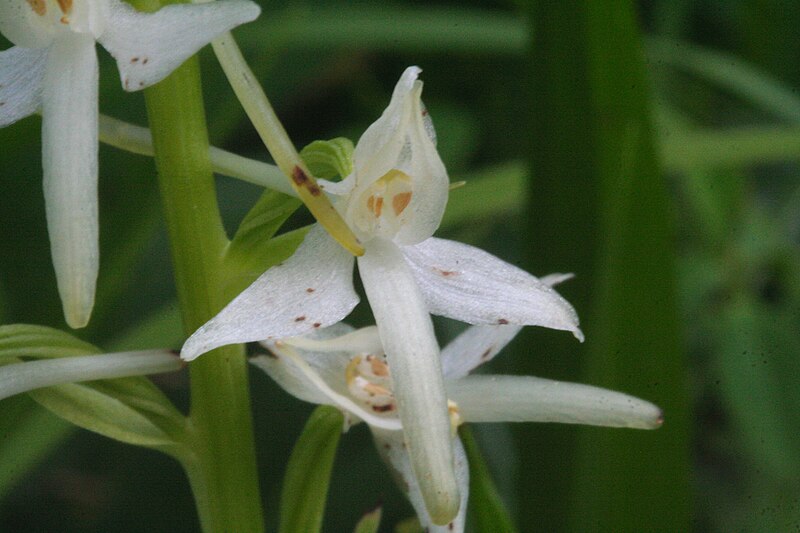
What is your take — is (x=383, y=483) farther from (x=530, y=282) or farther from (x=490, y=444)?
(x=530, y=282)

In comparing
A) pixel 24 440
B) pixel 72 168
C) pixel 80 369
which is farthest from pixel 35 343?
pixel 24 440

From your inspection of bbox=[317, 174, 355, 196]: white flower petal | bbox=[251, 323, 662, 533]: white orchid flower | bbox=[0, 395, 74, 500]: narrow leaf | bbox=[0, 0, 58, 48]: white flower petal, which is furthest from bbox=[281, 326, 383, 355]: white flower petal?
bbox=[0, 395, 74, 500]: narrow leaf

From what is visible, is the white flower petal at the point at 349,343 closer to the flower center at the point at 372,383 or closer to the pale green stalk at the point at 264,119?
the flower center at the point at 372,383

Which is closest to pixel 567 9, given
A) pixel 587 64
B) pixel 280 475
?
pixel 587 64

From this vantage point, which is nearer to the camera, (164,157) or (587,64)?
(164,157)

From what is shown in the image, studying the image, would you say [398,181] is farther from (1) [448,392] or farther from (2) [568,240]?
(2) [568,240]

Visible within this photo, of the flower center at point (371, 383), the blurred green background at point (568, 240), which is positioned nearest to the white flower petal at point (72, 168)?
the flower center at point (371, 383)
